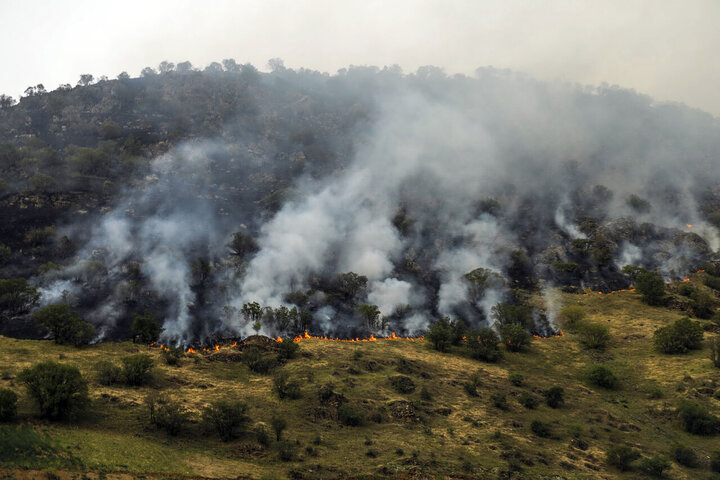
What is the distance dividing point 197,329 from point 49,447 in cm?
5509

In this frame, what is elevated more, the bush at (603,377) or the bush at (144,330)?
the bush at (144,330)

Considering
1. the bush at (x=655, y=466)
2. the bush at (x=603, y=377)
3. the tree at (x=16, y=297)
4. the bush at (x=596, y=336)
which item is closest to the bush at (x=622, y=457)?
the bush at (x=655, y=466)

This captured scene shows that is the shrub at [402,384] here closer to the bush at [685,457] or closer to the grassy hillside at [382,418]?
the grassy hillside at [382,418]

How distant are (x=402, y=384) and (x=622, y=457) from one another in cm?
3072

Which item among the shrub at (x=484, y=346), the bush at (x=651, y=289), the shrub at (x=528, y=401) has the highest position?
the bush at (x=651, y=289)

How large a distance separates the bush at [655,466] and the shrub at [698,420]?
A: 1487 centimetres

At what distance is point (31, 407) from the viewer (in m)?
48.2

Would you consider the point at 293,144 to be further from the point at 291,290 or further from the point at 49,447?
the point at 49,447

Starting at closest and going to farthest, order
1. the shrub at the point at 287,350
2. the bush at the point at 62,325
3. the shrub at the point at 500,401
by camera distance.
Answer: the shrub at the point at 500,401 < the bush at the point at 62,325 < the shrub at the point at 287,350

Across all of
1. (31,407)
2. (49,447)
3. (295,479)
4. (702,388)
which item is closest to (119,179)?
(31,407)

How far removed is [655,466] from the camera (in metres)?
48.1

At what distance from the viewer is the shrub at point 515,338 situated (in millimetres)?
92375

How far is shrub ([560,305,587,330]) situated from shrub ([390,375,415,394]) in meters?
52.6

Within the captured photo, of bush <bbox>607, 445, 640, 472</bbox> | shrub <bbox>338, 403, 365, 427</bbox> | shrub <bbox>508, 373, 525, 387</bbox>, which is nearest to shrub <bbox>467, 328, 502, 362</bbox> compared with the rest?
shrub <bbox>508, 373, 525, 387</bbox>
